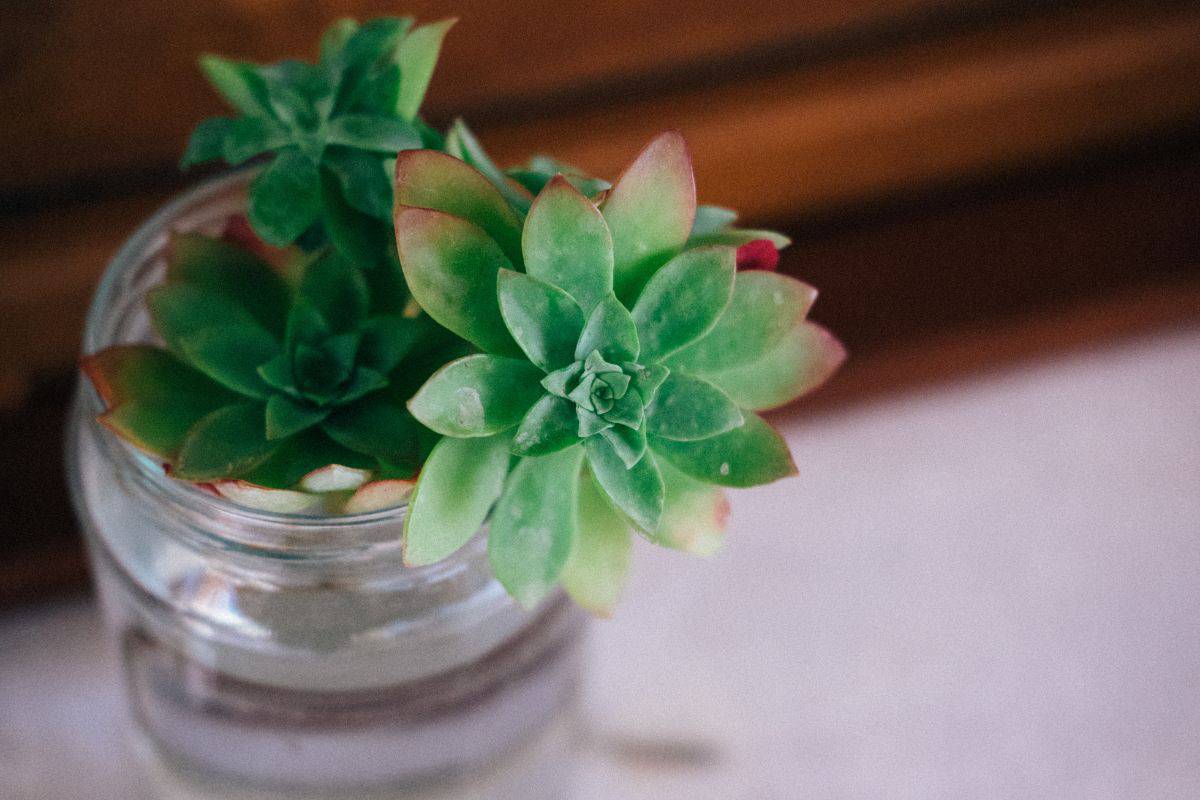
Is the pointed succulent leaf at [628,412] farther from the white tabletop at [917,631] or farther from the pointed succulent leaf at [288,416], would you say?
the white tabletop at [917,631]

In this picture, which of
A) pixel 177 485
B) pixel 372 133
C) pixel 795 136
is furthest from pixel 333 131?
pixel 795 136

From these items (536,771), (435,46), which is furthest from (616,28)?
(536,771)

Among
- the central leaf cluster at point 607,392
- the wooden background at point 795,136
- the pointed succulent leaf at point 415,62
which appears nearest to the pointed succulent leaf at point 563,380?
the central leaf cluster at point 607,392

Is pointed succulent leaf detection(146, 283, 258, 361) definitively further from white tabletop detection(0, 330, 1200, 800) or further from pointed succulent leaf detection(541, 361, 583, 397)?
white tabletop detection(0, 330, 1200, 800)

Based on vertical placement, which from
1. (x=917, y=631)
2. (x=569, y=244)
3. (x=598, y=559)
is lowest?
(x=917, y=631)

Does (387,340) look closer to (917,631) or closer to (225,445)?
(225,445)
